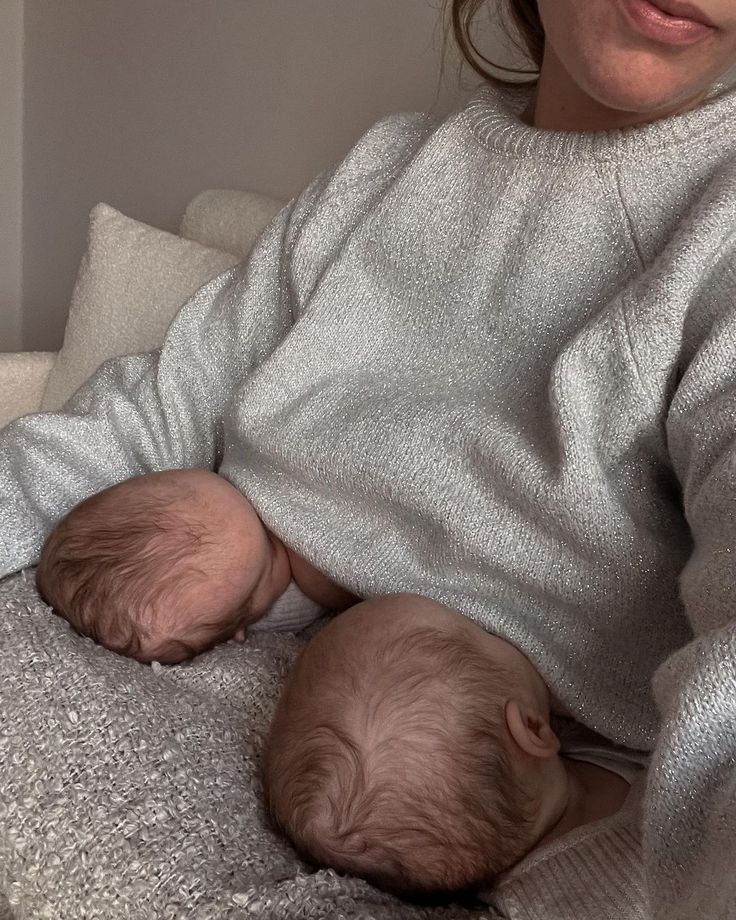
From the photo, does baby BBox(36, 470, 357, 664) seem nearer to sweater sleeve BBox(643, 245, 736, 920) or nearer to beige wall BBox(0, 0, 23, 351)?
sweater sleeve BBox(643, 245, 736, 920)

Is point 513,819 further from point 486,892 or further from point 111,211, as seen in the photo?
point 111,211

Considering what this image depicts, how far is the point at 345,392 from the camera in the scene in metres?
1.04

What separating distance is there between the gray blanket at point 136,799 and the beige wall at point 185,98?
3.02 ft

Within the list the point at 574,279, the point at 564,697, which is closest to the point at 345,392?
the point at 574,279

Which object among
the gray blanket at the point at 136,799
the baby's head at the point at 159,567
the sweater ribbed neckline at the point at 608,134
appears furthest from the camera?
the baby's head at the point at 159,567

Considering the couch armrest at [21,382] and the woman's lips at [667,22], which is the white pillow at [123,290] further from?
the woman's lips at [667,22]

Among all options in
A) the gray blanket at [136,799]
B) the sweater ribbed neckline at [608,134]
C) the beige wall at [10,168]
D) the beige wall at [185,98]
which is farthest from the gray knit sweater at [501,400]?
the beige wall at [10,168]

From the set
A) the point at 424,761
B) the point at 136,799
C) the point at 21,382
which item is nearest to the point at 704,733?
the point at 424,761

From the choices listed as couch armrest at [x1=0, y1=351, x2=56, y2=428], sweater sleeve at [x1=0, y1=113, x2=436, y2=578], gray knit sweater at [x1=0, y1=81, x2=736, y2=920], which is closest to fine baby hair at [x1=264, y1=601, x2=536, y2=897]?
gray knit sweater at [x1=0, y1=81, x2=736, y2=920]

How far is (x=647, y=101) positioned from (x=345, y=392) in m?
0.42

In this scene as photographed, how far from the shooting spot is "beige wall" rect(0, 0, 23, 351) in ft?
7.56

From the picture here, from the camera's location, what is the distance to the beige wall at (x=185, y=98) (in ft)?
4.94

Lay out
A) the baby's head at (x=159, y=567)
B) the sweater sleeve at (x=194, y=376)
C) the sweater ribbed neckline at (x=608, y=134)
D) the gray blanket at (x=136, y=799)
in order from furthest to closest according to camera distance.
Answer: the sweater sleeve at (x=194, y=376), the baby's head at (x=159, y=567), the sweater ribbed neckline at (x=608, y=134), the gray blanket at (x=136, y=799)

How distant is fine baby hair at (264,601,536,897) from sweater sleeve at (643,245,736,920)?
0.67 ft
